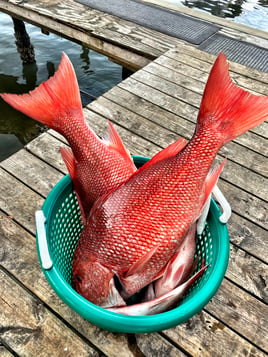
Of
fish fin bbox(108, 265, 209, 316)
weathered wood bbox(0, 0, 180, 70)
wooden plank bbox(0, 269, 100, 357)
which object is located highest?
weathered wood bbox(0, 0, 180, 70)

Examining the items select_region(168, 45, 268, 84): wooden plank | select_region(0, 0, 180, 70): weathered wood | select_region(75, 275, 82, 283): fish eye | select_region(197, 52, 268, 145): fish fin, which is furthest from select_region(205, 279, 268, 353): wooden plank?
select_region(0, 0, 180, 70): weathered wood

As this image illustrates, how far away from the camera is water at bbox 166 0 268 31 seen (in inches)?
319

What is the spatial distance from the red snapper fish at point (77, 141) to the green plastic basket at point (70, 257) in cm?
8

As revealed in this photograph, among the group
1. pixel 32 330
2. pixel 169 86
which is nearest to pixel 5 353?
pixel 32 330

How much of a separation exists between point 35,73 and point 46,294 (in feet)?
16.6

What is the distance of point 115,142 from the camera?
143 cm

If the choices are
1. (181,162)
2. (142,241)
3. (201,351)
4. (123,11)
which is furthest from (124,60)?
(201,351)

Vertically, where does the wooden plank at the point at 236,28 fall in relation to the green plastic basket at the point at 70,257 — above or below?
above

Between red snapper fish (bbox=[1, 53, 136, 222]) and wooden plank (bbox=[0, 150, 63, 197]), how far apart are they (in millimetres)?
489

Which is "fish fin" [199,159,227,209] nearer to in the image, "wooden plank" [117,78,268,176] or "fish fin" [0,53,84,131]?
"fish fin" [0,53,84,131]

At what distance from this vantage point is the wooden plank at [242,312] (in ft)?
4.12

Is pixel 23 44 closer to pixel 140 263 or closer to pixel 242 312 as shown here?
pixel 140 263

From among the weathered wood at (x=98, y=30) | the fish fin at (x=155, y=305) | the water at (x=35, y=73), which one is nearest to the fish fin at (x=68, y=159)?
the fish fin at (x=155, y=305)

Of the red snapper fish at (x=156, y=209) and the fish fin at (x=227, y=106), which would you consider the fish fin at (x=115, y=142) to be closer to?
the red snapper fish at (x=156, y=209)
